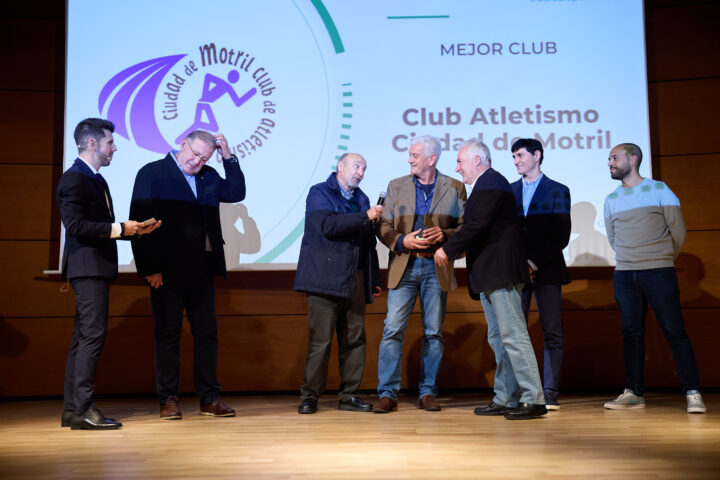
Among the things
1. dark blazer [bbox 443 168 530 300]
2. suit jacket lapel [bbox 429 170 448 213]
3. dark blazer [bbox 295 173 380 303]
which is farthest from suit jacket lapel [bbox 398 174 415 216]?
dark blazer [bbox 443 168 530 300]

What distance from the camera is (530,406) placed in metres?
3.34

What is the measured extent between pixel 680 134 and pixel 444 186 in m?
2.02

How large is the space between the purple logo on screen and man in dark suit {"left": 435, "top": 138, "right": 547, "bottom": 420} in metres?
1.72

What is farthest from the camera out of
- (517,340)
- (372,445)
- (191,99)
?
(191,99)

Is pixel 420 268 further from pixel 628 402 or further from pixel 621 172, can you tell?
pixel 628 402

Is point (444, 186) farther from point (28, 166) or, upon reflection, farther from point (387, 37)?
point (28, 166)

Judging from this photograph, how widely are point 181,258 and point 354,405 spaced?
48.9 inches

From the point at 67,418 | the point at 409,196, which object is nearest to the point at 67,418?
the point at 67,418

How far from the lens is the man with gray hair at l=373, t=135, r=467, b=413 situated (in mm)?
3701

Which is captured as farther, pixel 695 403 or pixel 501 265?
pixel 695 403

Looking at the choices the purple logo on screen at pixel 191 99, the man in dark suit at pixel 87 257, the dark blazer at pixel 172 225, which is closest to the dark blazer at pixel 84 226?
the man in dark suit at pixel 87 257

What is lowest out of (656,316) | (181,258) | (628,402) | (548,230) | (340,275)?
(628,402)

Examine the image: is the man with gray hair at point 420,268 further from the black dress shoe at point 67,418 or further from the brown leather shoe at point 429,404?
the black dress shoe at point 67,418

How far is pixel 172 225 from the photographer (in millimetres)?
3531
